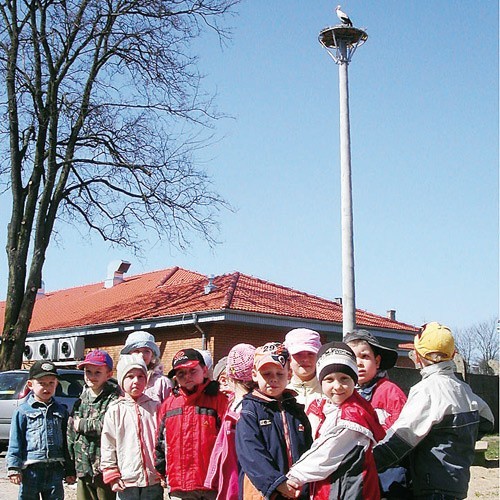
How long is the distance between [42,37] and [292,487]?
18.8m

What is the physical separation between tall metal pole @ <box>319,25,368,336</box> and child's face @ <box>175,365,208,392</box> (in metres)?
6.25

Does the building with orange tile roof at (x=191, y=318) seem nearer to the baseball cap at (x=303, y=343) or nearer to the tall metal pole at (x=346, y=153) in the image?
the tall metal pole at (x=346, y=153)

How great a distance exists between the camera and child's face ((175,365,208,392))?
5152 mm

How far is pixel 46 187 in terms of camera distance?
20.3 metres

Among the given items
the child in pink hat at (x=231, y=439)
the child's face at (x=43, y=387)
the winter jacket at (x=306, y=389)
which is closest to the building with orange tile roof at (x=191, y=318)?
the child's face at (x=43, y=387)

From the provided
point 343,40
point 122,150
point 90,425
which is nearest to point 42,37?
point 122,150

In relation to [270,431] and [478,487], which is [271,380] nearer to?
[270,431]

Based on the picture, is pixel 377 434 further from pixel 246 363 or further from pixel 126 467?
pixel 126 467

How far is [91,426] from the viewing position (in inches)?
230

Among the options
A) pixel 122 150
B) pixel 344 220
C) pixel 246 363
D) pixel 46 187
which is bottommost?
pixel 246 363

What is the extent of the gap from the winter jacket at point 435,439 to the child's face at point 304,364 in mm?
822

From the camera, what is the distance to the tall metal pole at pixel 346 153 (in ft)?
37.5

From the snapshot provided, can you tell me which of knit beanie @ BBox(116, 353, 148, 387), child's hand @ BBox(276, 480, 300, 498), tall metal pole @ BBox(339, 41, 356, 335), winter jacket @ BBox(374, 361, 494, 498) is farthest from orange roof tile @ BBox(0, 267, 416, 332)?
child's hand @ BBox(276, 480, 300, 498)

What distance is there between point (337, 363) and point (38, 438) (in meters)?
3.26
